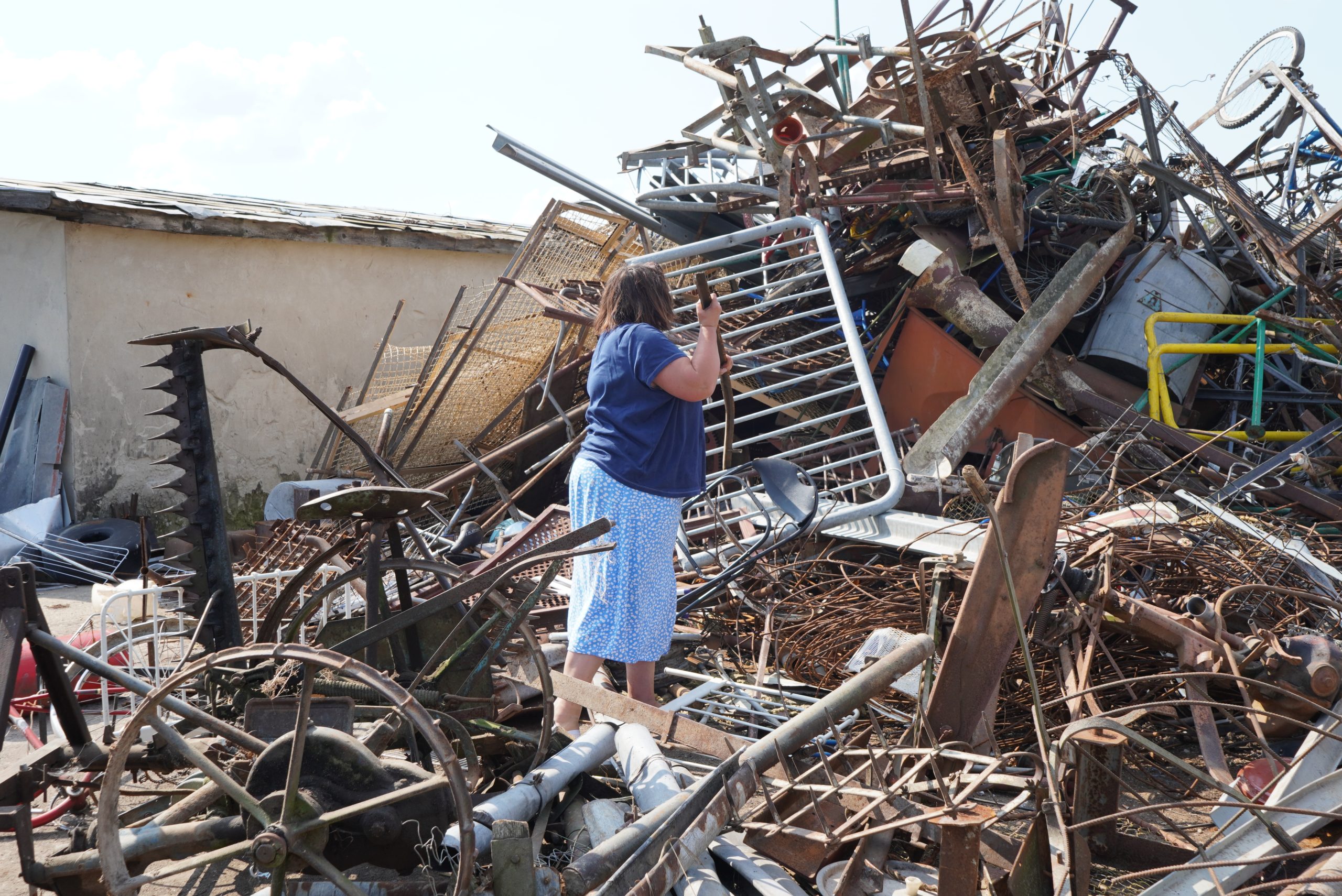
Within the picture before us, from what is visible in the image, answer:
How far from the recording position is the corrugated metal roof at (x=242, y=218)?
7555 millimetres

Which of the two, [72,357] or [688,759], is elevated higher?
[72,357]

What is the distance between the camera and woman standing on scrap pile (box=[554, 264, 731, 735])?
313 centimetres

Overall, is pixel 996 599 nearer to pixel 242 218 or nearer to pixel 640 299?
pixel 640 299

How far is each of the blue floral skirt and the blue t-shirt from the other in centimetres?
5

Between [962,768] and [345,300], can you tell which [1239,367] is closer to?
[962,768]

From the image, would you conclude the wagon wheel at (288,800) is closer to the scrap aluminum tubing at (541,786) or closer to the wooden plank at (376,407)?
the scrap aluminum tubing at (541,786)

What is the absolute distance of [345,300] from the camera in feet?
30.8

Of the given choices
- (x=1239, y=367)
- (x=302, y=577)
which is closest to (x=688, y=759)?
(x=302, y=577)

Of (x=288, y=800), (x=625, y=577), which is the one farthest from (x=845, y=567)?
(x=288, y=800)

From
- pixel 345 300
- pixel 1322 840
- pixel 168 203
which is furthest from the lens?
A: pixel 345 300

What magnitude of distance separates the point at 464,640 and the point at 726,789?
3.53 feet

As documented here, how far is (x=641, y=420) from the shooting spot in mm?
3184

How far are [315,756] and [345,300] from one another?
7.80m

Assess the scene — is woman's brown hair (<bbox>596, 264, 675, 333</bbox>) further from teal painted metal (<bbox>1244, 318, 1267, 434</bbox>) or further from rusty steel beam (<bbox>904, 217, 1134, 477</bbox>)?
teal painted metal (<bbox>1244, 318, 1267, 434</bbox>)
